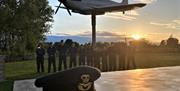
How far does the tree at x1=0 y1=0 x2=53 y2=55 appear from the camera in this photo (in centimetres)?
4491

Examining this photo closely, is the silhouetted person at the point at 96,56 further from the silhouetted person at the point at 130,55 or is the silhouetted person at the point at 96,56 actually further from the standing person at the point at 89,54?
the silhouetted person at the point at 130,55

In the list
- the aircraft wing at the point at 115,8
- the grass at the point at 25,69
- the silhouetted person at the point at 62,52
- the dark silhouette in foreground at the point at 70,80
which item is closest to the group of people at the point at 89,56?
the silhouetted person at the point at 62,52

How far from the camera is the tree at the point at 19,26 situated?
4491cm

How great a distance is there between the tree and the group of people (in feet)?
77.3

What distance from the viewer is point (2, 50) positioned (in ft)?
160

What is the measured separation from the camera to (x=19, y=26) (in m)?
45.7

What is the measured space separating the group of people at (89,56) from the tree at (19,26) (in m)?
23.6

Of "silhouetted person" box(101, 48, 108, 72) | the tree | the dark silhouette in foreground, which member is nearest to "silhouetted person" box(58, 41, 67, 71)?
"silhouetted person" box(101, 48, 108, 72)

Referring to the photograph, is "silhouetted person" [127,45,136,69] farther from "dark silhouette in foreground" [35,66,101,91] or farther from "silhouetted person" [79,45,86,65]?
"dark silhouette in foreground" [35,66,101,91]

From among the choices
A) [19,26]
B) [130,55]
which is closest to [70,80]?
[130,55]

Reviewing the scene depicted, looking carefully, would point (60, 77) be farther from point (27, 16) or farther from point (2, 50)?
point (2, 50)

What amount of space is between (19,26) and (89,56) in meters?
25.6

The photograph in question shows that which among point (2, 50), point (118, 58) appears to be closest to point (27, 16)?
point (2, 50)

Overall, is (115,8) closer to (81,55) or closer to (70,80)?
(81,55)
